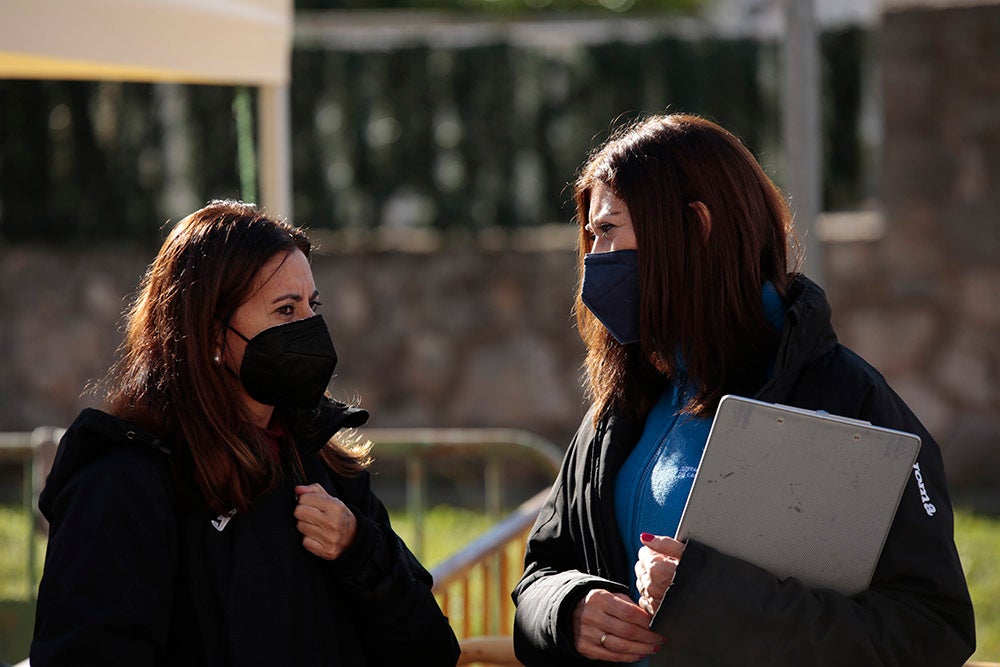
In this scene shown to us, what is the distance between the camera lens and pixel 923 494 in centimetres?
209

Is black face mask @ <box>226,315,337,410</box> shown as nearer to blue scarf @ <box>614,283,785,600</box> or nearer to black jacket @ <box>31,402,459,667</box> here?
black jacket @ <box>31,402,459,667</box>

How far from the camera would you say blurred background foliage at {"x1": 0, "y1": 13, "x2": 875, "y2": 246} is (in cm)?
861

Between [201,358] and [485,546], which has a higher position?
[201,358]

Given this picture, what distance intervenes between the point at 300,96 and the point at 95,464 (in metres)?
6.98

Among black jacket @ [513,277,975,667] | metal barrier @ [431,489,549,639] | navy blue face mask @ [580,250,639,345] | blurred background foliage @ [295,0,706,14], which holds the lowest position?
metal barrier @ [431,489,549,639]

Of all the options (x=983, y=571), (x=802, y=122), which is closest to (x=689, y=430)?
(x=802, y=122)

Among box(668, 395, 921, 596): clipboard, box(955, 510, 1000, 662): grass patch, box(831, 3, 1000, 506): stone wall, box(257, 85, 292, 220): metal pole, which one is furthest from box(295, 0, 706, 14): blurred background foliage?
box(668, 395, 921, 596): clipboard

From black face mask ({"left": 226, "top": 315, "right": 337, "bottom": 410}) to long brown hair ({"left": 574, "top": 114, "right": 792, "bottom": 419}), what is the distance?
56 cm

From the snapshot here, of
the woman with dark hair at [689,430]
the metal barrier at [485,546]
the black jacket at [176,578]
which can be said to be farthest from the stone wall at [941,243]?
the black jacket at [176,578]

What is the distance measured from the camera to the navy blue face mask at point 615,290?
7.71ft

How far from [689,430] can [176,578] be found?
0.88 m

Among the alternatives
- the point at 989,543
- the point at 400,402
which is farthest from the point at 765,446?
the point at 400,402

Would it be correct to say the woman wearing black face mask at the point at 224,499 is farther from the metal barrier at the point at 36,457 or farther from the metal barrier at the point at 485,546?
the metal barrier at the point at 36,457

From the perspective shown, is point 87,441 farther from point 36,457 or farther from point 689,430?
point 36,457
